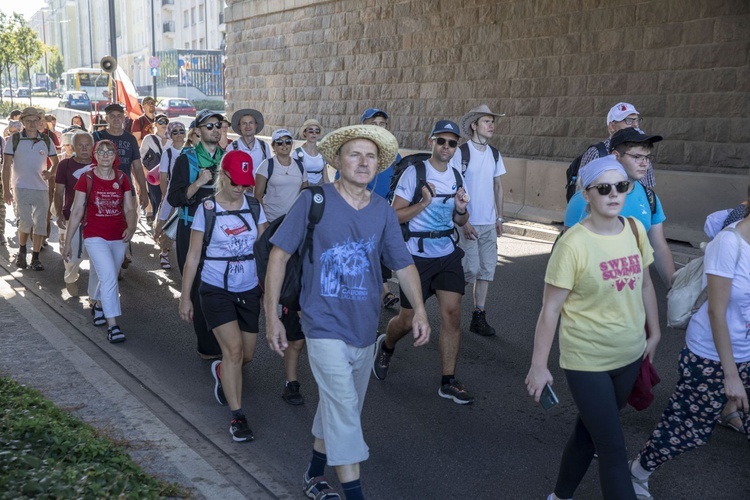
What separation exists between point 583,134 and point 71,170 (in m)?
8.90

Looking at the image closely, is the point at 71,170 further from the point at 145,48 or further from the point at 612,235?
the point at 145,48

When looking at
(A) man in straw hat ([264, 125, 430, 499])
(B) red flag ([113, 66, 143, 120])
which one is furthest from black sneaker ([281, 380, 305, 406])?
(B) red flag ([113, 66, 143, 120])

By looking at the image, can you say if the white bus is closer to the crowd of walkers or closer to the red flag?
the red flag

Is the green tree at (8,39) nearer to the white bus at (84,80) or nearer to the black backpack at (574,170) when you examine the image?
the white bus at (84,80)

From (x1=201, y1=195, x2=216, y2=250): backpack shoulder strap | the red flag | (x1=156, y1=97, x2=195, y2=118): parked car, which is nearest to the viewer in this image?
(x1=201, y1=195, x2=216, y2=250): backpack shoulder strap

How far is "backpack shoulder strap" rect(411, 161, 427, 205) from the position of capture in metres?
5.92

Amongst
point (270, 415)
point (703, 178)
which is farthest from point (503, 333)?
point (703, 178)

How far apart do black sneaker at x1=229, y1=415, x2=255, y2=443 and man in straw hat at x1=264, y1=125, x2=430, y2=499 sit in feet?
4.49

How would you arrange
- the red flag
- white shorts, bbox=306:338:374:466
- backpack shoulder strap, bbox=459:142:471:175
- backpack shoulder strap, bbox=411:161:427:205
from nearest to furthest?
white shorts, bbox=306:338:374:466, backpack shoulder strap, bbox=411:161:427:205, backpack shoulder strap, bbox=459:142:471:175, the red flag

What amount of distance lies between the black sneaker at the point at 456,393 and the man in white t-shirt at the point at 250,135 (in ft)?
13.2

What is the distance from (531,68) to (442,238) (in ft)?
34.5

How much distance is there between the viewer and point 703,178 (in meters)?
12.1

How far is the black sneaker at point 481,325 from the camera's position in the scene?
7.72 m

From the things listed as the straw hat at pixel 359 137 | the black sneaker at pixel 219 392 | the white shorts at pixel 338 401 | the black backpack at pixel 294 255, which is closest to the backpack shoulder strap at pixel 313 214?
the black backpack at pixel 294 255
